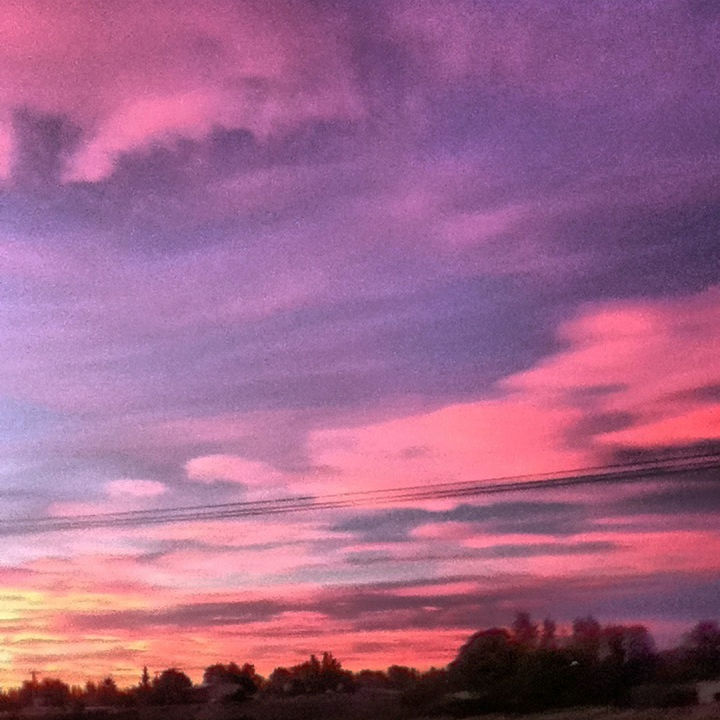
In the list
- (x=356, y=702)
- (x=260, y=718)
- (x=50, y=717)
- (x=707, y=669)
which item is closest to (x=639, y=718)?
(x=707, y=669)

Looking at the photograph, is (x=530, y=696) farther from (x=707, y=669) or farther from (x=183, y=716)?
(x=183, y=716)

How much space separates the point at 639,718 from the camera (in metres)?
54.8

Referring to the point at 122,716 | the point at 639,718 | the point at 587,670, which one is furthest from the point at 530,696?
the point at 122,716

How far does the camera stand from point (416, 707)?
63.2m

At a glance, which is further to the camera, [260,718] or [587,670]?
[260,718]

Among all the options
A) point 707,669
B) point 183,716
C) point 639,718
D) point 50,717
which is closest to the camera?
point 639,718

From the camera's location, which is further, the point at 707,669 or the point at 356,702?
the point at 356,702

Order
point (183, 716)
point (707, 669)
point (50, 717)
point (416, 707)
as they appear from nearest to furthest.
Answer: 1. point (707, 669)
2. point (416, 707)
3. point (183, 716)
4. point (50, 717)

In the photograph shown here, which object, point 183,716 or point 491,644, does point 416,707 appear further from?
point 183,716

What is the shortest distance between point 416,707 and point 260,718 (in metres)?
8.77

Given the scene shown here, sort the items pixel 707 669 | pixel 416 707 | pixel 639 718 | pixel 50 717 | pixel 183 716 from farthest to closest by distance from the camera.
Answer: pixel 50 717, pixel 183 716, pixel 416 707, pixel 707 669, pixel 639 718

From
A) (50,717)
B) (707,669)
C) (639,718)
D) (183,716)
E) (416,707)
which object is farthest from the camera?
(50,717)

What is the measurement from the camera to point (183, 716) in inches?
2763

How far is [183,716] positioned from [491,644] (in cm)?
1843
